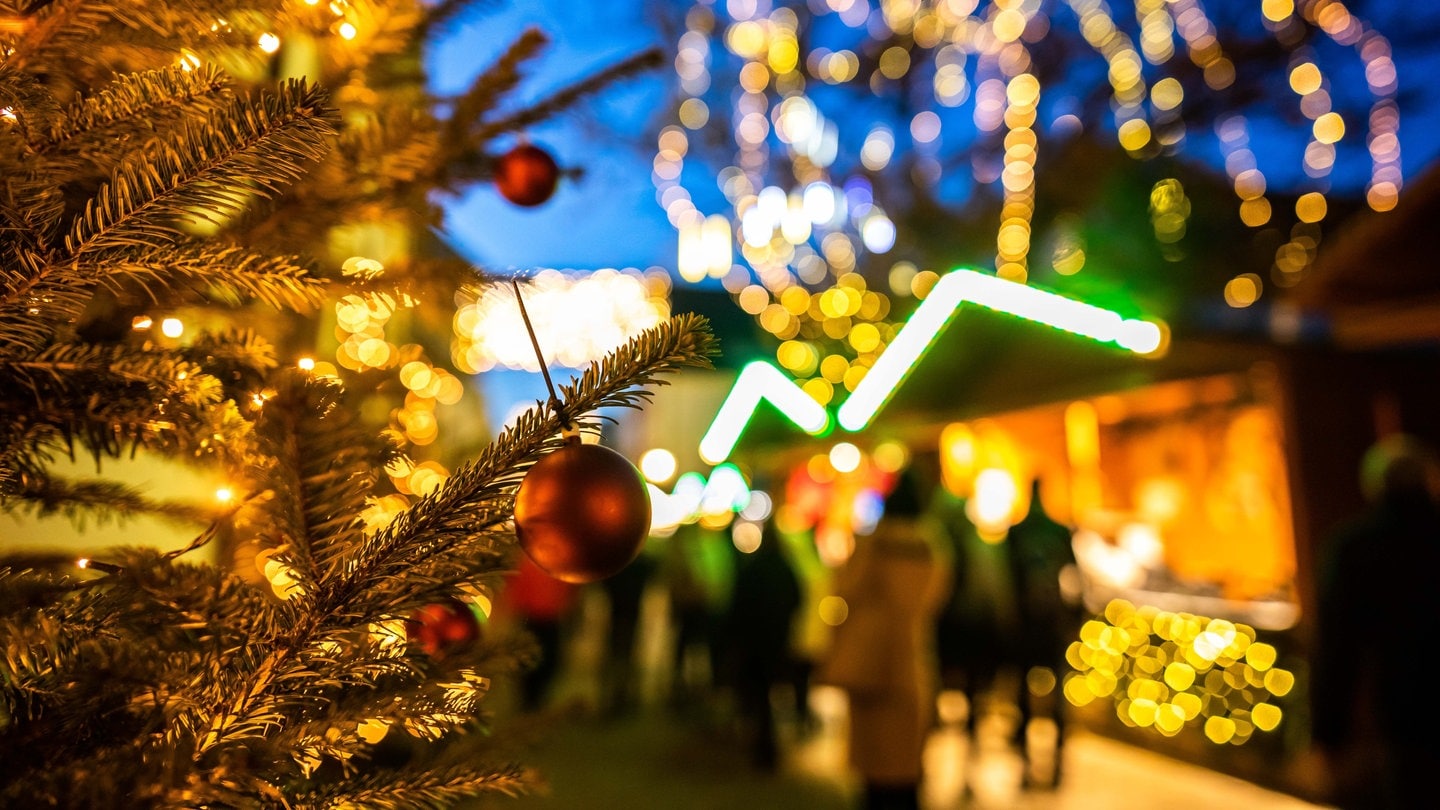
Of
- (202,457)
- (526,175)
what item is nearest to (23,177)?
(202,457)

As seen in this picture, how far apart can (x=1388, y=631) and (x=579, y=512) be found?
3.70 m

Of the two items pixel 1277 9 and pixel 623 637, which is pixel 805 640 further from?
pixel 1277 9

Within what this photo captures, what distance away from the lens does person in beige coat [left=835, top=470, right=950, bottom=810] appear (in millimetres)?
4102

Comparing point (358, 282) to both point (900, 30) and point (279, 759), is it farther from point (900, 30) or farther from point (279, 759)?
point (900, 30)

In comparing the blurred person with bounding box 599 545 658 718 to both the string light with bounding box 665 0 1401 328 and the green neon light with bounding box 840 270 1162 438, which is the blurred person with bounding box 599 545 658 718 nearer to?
the string light with bounding box 665 0 1401 328

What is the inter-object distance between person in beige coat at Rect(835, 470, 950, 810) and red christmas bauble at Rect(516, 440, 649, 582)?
3.39 metres

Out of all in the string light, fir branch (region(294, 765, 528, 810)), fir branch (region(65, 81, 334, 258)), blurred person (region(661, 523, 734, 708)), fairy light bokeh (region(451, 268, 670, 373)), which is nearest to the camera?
fir branch (region(65, 81, 334, 258))

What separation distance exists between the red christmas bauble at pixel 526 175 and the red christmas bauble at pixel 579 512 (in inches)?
37.0

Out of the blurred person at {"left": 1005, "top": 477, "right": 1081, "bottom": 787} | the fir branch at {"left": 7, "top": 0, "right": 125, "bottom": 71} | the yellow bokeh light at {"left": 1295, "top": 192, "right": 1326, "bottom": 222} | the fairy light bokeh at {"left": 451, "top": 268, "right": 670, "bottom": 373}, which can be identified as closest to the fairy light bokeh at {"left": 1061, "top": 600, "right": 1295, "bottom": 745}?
the blurred person at {"left": 1005, "top": 477, "right": 1081, "bottom": 787}

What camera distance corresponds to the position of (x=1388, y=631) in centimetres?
326

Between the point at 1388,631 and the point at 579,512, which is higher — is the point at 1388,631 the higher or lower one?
the lower one

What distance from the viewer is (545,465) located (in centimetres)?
90

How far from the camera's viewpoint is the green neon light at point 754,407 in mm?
4234

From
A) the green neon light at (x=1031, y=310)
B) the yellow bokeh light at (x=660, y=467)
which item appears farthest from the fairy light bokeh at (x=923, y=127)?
the green neon light at (x=1031, y=310)
